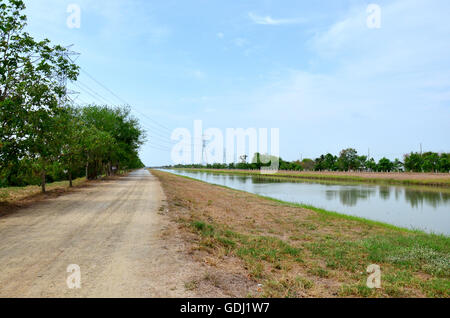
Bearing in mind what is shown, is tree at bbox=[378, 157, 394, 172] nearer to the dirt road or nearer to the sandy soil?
the sandy soil

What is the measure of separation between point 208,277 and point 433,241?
33.1 feet

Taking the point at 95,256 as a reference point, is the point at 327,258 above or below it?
below

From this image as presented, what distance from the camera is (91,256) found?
6.29 meters

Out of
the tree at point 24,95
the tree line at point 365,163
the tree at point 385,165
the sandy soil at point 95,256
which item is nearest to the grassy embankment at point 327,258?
the sandy soil at point 95,256

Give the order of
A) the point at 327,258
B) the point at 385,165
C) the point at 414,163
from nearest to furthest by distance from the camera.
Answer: the point at 327,258
the point at 414,163
the point at 385,165

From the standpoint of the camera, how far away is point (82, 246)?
708cm

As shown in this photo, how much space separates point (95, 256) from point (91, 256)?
9 centimetres

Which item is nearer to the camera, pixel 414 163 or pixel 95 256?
pixel 95 256

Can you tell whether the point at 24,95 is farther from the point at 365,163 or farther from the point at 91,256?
the point at 365,163

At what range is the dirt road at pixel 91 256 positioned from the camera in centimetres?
464

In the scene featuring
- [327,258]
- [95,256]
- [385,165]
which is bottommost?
[327,258]

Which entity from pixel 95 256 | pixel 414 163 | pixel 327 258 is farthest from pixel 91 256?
pixel 414 163
